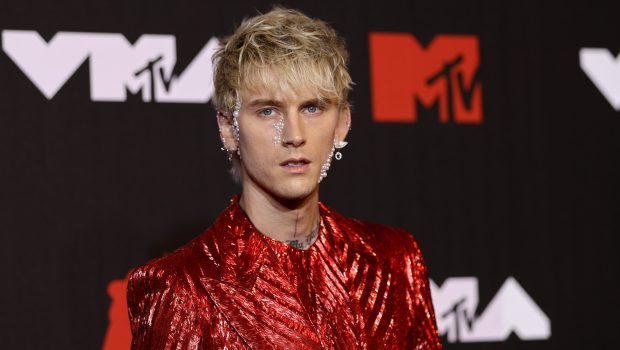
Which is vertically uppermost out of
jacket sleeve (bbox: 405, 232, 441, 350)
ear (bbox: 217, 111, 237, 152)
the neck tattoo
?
ear (bbox: 217, 111, 237, 152)

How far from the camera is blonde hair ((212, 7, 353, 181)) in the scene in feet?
6.51

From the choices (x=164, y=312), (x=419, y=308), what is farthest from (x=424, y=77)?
(x=164, y=312)

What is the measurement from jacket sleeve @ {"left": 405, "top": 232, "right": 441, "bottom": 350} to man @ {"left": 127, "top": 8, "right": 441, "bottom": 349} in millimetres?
64

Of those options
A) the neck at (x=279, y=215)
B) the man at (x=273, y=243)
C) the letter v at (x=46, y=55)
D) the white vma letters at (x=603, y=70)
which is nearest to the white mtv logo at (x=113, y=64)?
the letter v at (x=46, y=55)

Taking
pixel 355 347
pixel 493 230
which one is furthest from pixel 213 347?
pixel 493 230

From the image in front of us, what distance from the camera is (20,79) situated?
2.64m

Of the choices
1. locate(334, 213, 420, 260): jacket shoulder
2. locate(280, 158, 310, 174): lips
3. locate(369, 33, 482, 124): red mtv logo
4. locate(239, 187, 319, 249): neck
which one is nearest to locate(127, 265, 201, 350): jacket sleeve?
locate(239, 187, 319, 249): neck

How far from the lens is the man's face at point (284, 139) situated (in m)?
1.99

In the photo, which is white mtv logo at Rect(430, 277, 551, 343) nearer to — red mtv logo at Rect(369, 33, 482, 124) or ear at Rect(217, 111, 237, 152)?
red mtv logo at Rect(369, 33, 482, 124)

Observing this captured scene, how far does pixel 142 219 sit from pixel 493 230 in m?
1.21

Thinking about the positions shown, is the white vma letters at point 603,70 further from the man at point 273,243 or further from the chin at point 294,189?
the chin at point 294,189

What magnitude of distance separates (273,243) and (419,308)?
42cm

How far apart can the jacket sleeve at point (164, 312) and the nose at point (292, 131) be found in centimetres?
38

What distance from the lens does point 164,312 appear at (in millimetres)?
1980
